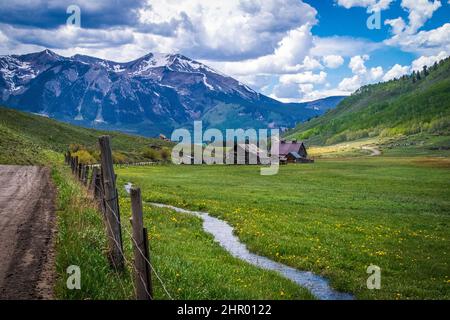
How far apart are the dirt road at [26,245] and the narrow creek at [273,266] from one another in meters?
9.37

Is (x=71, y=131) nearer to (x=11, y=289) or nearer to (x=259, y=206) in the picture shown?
(x=259, y=206)

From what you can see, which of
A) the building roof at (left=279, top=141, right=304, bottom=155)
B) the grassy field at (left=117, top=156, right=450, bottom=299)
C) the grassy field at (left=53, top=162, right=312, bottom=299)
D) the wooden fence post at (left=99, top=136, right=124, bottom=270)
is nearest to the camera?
the grassy field at (left=53, top=162, right=312, bottom=299)

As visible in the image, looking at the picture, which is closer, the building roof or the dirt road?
the dirt road

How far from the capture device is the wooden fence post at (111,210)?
12.2 m

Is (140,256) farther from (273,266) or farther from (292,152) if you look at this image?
(292,152)

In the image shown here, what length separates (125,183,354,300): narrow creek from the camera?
16.7 metres

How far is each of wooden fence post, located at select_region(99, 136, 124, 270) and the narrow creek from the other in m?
7.78

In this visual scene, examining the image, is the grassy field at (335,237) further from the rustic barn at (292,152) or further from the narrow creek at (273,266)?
the rustic barn at (292,152)

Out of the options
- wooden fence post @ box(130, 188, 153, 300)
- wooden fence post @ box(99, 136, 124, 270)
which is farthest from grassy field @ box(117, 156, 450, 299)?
wooden fence post @ box(130, 188, 153, 300)

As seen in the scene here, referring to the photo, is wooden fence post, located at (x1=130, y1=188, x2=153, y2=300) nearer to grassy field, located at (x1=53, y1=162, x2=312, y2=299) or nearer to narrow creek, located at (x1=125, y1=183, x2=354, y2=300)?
grassy field, located at (x1=53, y1=162, x2=312, y2=299)

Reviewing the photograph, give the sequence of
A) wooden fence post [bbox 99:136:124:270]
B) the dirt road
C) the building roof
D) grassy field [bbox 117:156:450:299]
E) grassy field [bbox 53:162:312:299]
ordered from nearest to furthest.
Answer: the dirt road < grassy field [bbox 53:162:312:299] < wooden fence post [bbox 99:136:124:270] < grassy field [bbox 117:156:450:299] < the building roof

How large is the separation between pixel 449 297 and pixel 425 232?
47.0 feet

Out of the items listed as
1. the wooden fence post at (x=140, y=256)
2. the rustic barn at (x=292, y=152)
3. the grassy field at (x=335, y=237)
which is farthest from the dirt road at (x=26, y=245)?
the rustic barn at (x=292, y=152)

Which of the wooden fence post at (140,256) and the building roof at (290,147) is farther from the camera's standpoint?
the building roof at (290,147)
